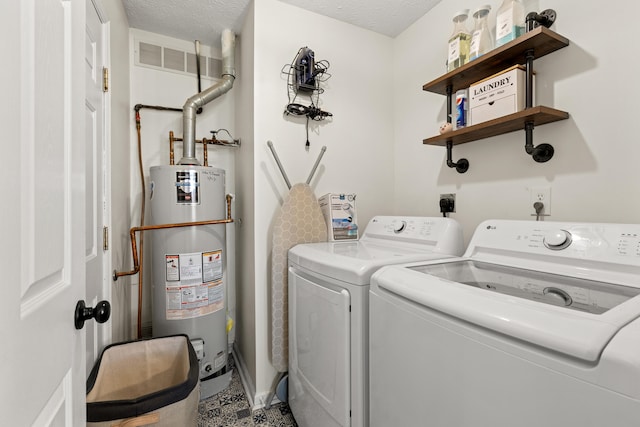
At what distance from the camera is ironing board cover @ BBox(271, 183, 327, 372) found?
169cm

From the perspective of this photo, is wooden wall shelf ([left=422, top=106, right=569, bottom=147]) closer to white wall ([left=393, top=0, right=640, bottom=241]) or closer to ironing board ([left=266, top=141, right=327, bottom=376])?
white wall ([left=393, top=0, right=640, bottom=241])

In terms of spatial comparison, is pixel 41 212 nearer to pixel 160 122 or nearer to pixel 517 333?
A: pixel 517 333

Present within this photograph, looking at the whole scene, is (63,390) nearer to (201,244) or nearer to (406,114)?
(201,244)

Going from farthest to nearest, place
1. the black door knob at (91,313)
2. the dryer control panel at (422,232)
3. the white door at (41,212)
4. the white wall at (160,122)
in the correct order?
the white wall at (160,122), the dryer control panel at (422,232), the black door knob at (91,313), the white door at (41,212)

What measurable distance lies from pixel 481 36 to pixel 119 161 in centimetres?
219

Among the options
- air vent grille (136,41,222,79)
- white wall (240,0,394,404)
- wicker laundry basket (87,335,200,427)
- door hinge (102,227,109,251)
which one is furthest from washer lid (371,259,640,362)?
air vent grille (136,41,222,79)

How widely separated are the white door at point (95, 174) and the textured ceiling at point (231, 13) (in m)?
0.60

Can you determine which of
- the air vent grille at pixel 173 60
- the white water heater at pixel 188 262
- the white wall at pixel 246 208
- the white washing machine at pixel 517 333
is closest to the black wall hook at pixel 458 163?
the white washing machine at pixel 517 333

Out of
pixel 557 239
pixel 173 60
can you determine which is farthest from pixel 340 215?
pixel 173 60

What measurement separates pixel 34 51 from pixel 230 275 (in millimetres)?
2087

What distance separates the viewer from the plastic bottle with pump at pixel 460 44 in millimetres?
1545

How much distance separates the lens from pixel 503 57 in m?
1.36

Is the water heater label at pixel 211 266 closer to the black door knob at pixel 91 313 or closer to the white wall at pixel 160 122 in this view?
the white wall at pixel 160 122

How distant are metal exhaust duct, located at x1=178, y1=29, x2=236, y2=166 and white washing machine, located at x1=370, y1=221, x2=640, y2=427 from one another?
5.43 ft
